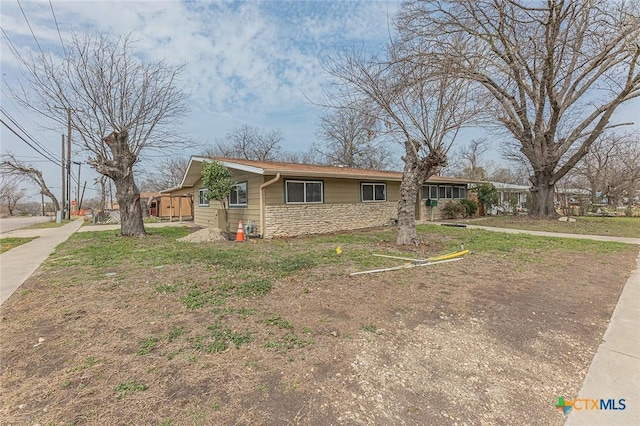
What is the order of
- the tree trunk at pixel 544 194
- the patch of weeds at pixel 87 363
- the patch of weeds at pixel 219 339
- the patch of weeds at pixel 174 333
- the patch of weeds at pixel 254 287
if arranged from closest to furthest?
the patch of weeds at pixel 87 363 → the patch of weeds at pixel 219 339 → the patch of weeds at pixel 174 333 → the patch of weeds at pixel 254 287 → the tree trunk at pixel 544 194

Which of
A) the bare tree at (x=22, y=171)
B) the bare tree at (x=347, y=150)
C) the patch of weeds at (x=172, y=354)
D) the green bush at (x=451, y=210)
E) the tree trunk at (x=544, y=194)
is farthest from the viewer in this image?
the bare tree at (x=347, y=150)

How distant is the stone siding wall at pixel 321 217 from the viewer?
1014 centimetres

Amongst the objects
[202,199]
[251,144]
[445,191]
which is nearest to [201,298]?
[202,199]

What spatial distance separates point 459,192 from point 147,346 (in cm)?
1869

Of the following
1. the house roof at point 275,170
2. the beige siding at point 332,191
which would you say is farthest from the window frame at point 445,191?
the beige siding at point 332,191

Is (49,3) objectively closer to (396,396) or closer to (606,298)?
(396,396)

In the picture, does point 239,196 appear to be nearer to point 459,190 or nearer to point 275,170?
point 275,170

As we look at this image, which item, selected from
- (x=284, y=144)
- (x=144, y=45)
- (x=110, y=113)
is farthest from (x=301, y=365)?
(x=284, y=144)

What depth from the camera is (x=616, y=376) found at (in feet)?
7.41

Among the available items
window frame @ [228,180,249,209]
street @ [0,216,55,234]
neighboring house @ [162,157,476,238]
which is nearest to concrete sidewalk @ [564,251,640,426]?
neighboring house @ [162,157,476,238]

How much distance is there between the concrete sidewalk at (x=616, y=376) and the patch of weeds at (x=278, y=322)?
7.50ft

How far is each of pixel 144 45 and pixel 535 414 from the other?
13.4 meters

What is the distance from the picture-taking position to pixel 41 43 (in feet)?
29.9

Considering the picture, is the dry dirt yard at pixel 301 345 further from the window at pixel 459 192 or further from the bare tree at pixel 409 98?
the window at pixel 459 192
